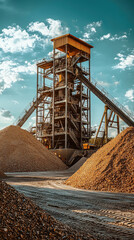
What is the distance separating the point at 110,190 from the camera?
10211mm

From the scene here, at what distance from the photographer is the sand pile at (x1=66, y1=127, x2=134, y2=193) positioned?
10.4 m

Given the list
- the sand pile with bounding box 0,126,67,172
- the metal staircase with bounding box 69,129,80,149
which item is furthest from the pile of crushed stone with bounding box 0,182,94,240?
the metal staircase with bounding box 69,129,80,149

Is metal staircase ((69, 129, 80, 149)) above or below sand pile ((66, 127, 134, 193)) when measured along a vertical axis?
above

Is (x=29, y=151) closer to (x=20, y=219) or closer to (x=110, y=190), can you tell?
(x=110, y=190)

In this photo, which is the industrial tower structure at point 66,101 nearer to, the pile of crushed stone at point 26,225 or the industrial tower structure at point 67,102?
the industrial tower structure at point 67,102

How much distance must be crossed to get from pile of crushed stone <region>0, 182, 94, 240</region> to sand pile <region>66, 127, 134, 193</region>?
614 cm

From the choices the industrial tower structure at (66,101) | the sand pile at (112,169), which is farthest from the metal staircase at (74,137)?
the sand pile at (112,169)

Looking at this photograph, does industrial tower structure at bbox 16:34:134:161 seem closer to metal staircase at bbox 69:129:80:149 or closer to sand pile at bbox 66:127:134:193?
metal staircase at bbox 69:129:80:149

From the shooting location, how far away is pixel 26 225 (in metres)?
3.93

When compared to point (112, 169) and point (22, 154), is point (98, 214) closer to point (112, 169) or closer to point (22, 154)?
point (112, 169)

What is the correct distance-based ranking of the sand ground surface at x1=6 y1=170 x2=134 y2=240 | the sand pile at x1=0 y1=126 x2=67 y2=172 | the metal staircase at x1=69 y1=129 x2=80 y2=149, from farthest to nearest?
the metal staircase at x1=69 y1=129 x2=80 y2=149
the sand pile at x1=0 y1=126 x2=67 y2=172
the sand ground surface at x1=6 y1=170 x2=134 y2=240

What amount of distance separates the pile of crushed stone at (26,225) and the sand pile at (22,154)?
799 inches

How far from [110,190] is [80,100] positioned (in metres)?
31.0

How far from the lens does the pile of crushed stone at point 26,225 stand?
3607 millimetres
